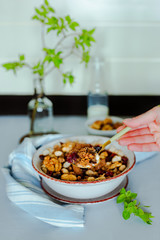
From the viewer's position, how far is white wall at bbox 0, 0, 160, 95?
102 cm

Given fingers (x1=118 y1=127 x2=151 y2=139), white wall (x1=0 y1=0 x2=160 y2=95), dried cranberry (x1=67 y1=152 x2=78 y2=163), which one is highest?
white wall (x1=0 y1=0 x2=160 y2=95)

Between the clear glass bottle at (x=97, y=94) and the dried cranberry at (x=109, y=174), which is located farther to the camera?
the clear glass bottle at (x=97, y=94)

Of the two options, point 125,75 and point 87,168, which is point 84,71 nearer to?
point 125,75

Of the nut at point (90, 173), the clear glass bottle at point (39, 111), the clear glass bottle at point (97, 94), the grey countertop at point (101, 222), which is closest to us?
the grey countertop at point (101, 222)

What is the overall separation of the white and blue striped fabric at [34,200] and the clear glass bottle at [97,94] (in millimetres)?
371

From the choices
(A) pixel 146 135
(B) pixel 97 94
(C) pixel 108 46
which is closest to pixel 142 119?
(A) pixel 146 135

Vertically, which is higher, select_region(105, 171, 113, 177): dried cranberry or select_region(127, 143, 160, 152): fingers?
select_region(127, 143, 160, 152): fingers

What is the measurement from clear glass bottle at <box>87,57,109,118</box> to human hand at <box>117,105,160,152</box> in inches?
11.7

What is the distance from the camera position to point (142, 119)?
64 centimetres

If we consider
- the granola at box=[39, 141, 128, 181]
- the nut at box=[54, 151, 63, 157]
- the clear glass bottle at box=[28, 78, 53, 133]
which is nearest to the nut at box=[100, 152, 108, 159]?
the granola at box=[39, 141, 128, 181]

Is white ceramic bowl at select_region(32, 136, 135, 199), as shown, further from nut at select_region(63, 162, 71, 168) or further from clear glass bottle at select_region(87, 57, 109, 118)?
clear glass bottle at select_region(87, 57, 109, 118)

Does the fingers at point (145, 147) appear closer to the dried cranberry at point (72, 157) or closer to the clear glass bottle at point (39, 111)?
the dried cranberry at point (72, 157)

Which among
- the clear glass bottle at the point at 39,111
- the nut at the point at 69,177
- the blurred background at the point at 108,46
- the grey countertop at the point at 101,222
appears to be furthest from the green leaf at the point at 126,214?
the blurred background at the point at 108,46

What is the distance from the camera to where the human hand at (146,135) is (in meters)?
0.66
